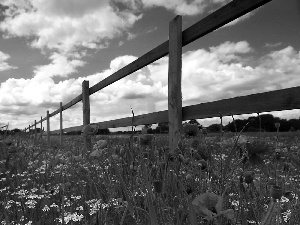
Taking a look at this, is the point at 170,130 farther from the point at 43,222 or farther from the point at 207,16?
the point at 43,222

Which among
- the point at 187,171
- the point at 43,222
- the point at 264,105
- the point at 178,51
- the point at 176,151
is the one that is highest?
the point at 178,51

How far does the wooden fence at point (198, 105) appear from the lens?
288cm

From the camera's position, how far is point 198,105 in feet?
12.8

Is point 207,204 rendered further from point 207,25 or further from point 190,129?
point 207,25

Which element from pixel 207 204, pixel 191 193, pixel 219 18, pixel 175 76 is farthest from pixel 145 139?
pixel 175 76

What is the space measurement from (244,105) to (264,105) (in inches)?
10.7

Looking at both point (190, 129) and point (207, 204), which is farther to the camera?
point (190, 129)

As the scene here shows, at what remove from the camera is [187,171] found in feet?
6.86

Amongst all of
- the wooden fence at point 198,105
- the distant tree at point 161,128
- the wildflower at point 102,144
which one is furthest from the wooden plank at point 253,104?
the wildflower at point 102,144

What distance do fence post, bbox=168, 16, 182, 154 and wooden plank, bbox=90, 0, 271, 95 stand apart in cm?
10

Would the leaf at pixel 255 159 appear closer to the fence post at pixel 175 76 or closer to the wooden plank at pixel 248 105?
the wooden plank at pixel 248 105

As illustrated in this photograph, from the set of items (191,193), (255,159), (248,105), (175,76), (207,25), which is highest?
(207,25)

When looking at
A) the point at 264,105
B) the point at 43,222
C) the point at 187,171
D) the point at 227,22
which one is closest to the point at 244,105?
the point at 264,105

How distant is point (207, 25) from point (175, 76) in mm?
820
